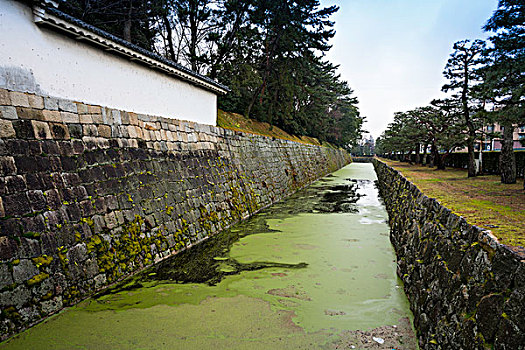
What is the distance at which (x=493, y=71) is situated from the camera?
5793mm

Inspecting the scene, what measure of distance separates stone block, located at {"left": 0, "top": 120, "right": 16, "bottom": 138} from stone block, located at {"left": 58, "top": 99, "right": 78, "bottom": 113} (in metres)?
0.74

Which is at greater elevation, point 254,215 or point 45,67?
point 45,67

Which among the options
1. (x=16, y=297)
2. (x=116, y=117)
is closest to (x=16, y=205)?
(x=16, y=297)

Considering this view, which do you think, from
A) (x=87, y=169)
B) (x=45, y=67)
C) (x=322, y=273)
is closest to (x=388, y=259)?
(x=322, y=273)

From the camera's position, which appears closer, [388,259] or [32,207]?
[32,207]

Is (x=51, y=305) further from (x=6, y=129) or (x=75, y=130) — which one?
(x=75, y=130)

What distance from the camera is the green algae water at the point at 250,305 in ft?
9.52

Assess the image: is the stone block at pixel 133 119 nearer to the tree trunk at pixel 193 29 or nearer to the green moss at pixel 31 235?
the green moss at pixel 31 235

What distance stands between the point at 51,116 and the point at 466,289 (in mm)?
4576

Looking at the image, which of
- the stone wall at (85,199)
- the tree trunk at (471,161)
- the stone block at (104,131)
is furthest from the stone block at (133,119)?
the tree trunk at (471,161)

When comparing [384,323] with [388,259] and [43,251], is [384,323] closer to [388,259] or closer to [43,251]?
[388,259]

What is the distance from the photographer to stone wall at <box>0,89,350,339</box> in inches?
122

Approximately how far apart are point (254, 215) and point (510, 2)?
6.94 m

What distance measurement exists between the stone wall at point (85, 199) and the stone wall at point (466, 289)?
3542 mm
